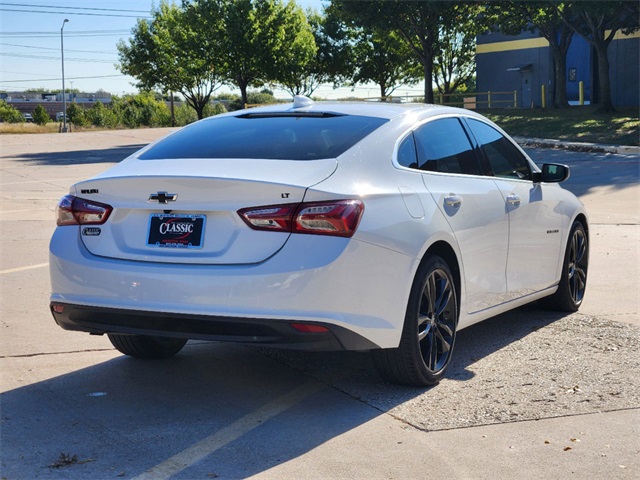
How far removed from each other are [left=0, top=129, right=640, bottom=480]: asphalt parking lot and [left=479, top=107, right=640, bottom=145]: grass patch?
21.7m

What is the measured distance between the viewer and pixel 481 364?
236 inches

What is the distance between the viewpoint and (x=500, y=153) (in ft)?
22.2

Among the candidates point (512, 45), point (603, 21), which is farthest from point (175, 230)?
point (512, 45)

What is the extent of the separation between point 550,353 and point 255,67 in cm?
4823

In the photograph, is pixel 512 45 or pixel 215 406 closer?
pixel 215 406

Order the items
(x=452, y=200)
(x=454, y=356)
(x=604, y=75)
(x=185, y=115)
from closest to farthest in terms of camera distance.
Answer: (x=452, y=200) → (x=454, y=356) → (x=604, y=75) → (x=185, y=115)

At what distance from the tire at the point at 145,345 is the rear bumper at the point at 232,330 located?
3.31ft

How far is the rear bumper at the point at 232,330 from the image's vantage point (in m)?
4.61

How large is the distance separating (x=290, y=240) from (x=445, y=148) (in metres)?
1.79

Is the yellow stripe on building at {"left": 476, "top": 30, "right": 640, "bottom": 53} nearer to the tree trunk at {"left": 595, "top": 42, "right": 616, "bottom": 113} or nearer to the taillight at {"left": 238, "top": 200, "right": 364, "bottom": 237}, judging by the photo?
the tree trunk at {"left": 595, "top": 42, "right": 616, "bottom": 113}

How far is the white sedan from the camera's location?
15.1 feet

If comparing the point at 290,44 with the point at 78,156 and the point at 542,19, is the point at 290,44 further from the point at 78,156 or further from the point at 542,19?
the point at 78,156

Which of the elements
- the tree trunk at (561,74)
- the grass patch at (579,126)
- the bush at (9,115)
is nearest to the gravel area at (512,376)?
the grass patch at (579,126)

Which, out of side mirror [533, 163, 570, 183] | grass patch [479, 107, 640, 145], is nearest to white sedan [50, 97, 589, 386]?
side mirror [533, 163, 570, 183]
